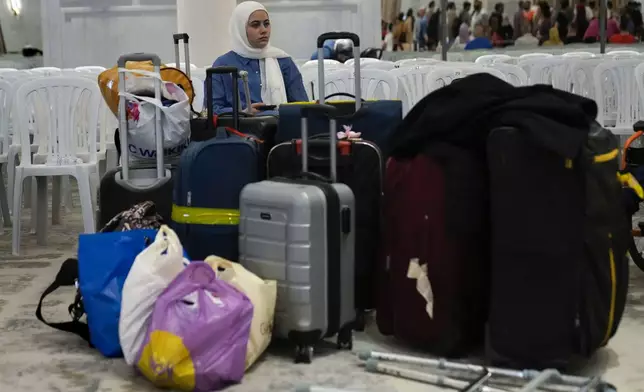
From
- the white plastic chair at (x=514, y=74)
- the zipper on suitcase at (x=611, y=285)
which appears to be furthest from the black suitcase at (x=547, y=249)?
the white plastic chair at (x=514, y=74)

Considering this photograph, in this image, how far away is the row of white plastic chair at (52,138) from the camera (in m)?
4.76

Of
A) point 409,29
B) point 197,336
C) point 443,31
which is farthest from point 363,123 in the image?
point 409,29

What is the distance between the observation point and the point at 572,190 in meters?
2.71

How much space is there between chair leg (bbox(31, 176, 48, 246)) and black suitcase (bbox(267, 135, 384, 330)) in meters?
2.15

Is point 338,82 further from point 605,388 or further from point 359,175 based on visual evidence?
point 605,388

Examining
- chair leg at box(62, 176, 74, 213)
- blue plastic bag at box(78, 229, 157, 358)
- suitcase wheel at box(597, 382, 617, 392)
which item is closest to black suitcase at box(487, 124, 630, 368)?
suitcase wheel at box(597, 382, 617, 392)

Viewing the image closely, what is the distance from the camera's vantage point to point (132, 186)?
3.66 meters

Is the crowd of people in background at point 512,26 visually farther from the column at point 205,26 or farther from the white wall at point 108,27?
the column at point 205,26

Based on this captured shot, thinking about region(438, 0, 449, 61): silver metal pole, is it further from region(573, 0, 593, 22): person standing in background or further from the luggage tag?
the luggage tag

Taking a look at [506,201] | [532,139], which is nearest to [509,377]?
[506,201]

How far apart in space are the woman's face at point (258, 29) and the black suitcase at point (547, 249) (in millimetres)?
2054

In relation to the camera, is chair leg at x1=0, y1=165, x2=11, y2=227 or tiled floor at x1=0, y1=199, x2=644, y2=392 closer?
tiled floor at x1=0, y1=199, x2=644, y2=392

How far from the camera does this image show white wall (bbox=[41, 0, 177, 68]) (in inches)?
461

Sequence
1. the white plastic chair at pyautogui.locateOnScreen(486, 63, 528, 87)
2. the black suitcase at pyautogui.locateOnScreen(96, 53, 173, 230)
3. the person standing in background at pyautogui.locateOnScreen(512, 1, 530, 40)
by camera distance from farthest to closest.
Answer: the person standing in background at pyautogui.locateOnScreen(512, 1, 530, 40) < the white plastic chair at pyautogui.locateOnScreen(486, 63, 528, 87) < the black suitcase at pyautogui.locateOnScreen(96, 53, 173, 230)
